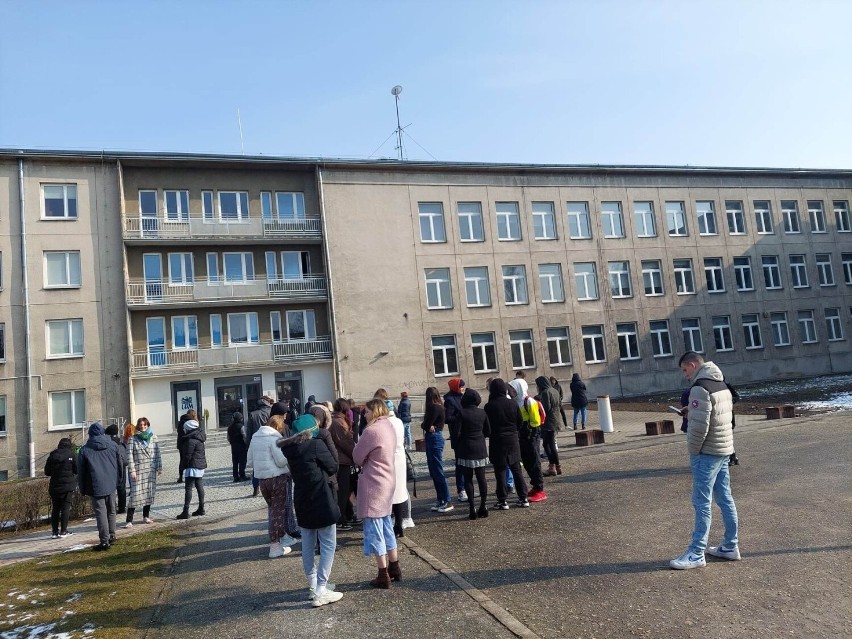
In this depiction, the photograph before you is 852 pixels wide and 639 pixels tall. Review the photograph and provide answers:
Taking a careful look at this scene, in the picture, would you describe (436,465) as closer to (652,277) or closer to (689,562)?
(689,562)

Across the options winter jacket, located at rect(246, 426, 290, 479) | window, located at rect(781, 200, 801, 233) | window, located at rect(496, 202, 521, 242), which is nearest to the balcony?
window, located at rect(496, 202, 521, 242)

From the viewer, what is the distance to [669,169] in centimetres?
3581

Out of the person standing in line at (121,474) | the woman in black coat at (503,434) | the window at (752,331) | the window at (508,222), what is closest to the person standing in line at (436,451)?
the woman in black coat at (503,434)

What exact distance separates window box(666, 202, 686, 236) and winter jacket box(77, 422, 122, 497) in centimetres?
3393

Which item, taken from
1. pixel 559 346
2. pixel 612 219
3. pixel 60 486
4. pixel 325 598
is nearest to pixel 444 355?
pixel 559 346

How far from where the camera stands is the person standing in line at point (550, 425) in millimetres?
11305

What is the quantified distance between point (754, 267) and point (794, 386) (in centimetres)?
1008

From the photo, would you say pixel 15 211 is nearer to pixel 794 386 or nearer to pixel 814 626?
pixel 814 626

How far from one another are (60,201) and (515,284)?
22.4 m

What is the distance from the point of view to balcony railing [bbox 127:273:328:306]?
27.4 metres

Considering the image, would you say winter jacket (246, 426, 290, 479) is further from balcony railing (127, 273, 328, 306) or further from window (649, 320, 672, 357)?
window (649, 320, 672, 357)

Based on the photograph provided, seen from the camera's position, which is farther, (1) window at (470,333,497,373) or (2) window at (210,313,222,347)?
(1) window at (470,333,497,373)

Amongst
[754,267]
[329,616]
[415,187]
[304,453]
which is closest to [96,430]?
[304,453]

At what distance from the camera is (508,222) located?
33.4 m
